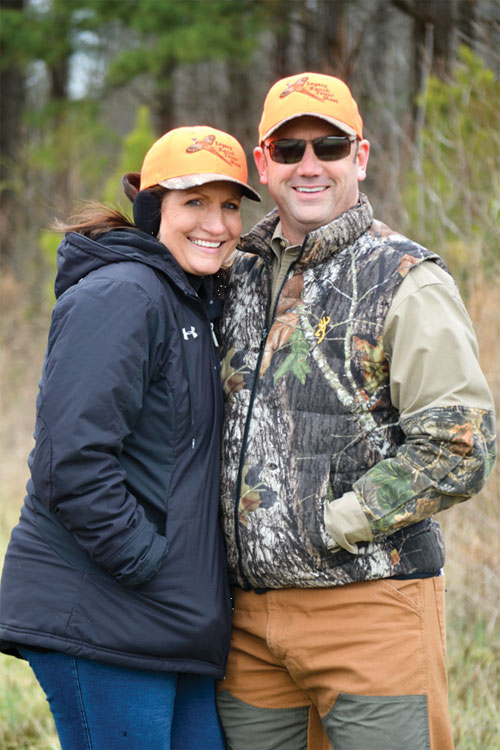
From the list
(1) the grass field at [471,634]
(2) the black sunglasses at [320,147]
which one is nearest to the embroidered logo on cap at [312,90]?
(2) the black sunglasses at [320,147]

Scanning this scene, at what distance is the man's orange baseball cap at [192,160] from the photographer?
2.68m

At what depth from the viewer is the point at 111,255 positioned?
100 inches

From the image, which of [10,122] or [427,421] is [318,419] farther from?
[10,122]

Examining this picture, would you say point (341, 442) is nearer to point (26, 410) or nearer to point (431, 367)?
point (431, 367)

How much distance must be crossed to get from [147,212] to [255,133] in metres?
12.3

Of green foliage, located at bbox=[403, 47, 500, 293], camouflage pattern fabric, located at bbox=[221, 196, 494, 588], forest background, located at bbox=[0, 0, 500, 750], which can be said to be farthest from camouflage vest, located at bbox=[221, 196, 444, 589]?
green foliage, located at bbox=[403, 47, 500, 293]

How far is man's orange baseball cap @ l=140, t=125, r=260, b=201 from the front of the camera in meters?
2.68

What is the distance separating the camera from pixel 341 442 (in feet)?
8.45

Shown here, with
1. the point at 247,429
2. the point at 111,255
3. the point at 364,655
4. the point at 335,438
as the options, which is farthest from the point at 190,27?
the point at 364,655

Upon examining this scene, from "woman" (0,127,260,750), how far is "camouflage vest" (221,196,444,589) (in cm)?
10

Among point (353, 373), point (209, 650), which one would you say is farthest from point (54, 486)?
point (353, 373)

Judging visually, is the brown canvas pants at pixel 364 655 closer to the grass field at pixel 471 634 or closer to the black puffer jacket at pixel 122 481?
the black puffer jacket at pixel 122 481

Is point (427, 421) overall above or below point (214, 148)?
below

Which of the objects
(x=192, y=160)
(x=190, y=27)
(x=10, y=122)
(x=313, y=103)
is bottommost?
(x=192, y=160)
